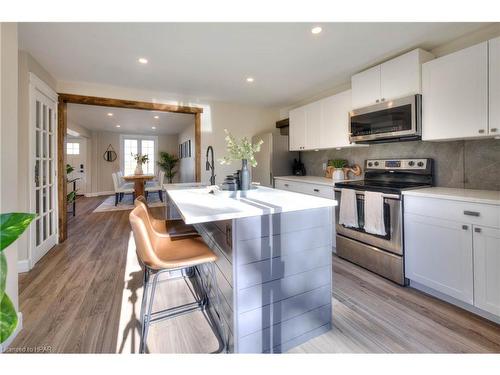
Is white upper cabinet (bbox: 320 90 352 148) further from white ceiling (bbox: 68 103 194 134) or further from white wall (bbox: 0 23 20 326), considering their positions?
white ceiling (bbox: 68 103 194 134)

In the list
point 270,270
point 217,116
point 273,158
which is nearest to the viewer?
point 270,270

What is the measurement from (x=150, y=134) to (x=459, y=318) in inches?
391

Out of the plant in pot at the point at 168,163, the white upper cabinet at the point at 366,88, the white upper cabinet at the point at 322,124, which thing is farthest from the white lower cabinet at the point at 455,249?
the plant in pot at the point at 168,163

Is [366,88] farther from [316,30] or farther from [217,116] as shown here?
[217,116]

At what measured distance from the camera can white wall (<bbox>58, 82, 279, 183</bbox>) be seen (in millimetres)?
3719

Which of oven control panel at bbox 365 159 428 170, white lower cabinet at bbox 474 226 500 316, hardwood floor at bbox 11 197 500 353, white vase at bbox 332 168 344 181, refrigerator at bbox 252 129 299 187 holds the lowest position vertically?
hardwood floor at bbox 11 197 500 353

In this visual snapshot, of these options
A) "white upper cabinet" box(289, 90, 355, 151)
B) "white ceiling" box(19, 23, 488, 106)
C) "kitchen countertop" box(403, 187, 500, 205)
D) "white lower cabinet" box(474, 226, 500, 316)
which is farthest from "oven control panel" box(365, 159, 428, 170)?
"white ceiling" box(19, 23, 488, 106)

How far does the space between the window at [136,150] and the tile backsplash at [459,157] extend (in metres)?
8.61

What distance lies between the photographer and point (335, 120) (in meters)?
3.36

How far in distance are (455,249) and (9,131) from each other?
131 inches

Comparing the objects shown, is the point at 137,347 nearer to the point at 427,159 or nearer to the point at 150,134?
the point at 427,159

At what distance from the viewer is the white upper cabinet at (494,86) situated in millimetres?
1839

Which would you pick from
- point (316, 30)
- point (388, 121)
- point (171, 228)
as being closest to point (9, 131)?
point (171, 228)
